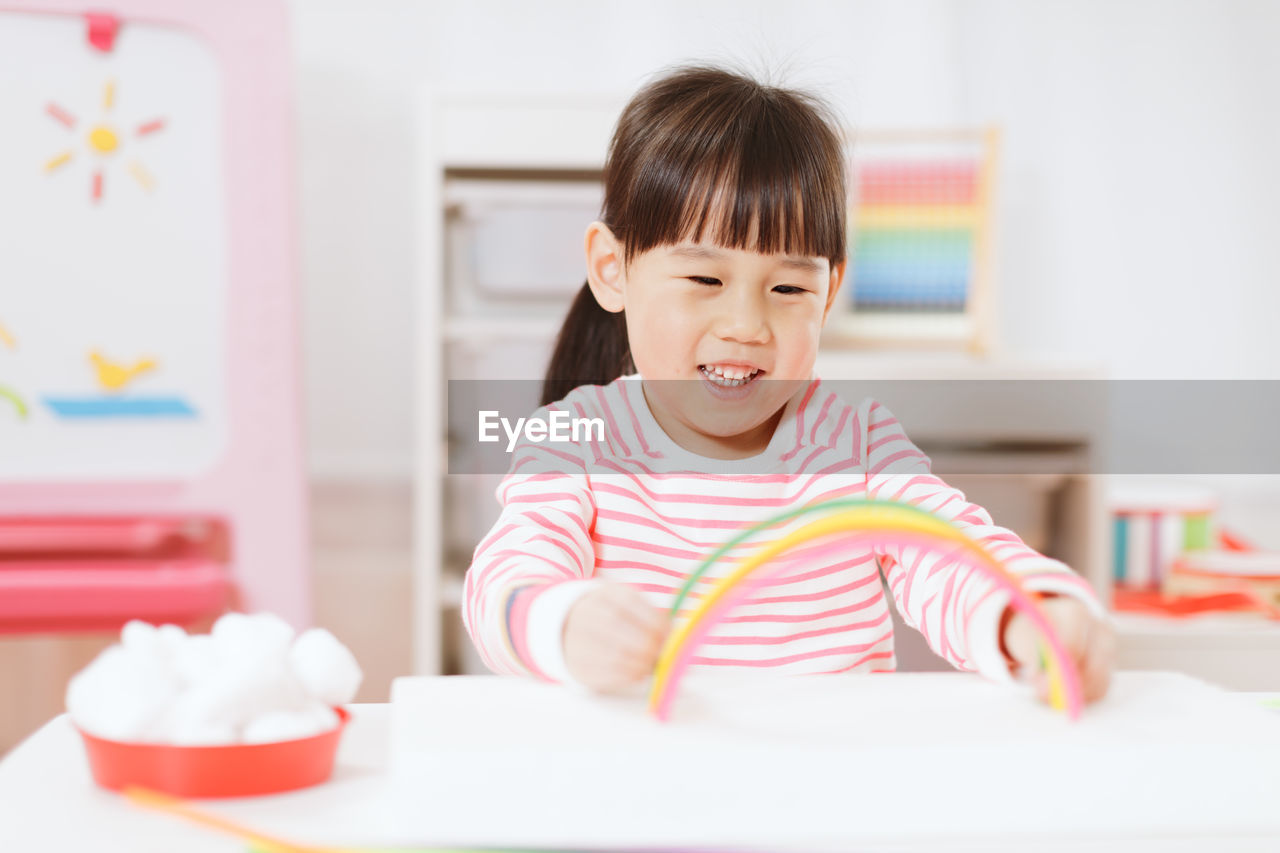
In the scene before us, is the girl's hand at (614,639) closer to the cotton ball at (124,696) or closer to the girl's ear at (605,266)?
the cotton ball at (124,696)

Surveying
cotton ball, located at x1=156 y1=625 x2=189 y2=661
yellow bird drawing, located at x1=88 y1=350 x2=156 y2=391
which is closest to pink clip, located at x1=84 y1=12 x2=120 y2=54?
yellow bird drawing, located at x1=88 y1=350 x2=156 y2=391

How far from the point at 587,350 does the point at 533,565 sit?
1.09 feet

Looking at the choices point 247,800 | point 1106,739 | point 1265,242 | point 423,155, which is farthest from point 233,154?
point 1265,242

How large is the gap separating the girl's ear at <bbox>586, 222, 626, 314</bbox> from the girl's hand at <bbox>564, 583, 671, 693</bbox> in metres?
0.37

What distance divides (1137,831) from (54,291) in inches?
54.4

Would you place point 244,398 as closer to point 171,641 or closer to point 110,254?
point 110,254

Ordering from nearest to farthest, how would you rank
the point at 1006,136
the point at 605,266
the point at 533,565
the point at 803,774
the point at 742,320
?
the point at 803,774
the point at 533,565
the point at 742,320
the point at 605,266
the point at 1006,136

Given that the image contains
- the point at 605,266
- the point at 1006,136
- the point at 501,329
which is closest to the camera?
the point at 605,266

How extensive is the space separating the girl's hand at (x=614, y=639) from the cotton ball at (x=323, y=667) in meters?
0.07

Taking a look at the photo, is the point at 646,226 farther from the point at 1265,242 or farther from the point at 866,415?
the point at 1265,242

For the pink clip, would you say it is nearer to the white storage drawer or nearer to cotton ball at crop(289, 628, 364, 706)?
the white storage drawer

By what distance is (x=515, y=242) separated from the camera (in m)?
1.58

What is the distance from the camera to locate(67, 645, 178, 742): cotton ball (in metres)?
0.33

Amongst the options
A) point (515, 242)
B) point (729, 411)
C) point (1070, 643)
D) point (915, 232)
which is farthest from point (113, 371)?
point (1070, 643)
